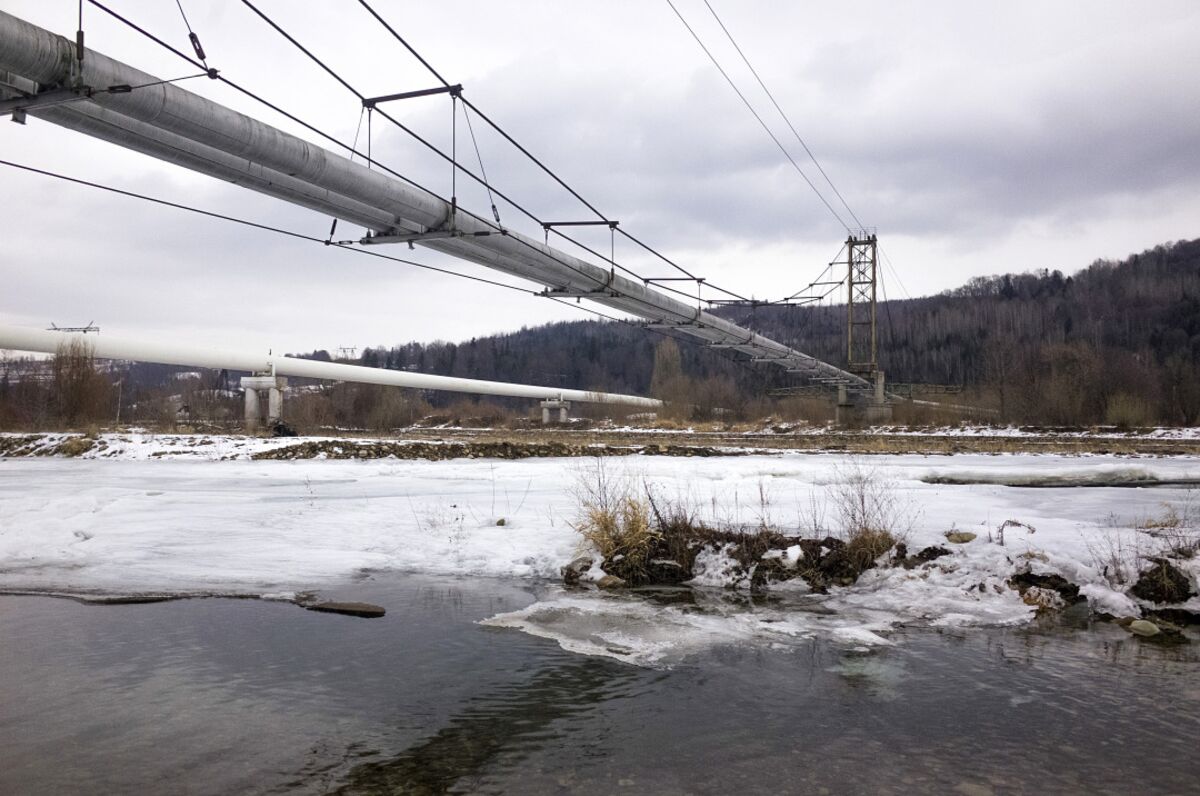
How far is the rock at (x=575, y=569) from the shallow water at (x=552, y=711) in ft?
6.86

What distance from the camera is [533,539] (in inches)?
439

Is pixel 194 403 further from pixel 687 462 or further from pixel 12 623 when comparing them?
pixel 12 623

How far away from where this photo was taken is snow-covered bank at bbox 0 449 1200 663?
7844 millimetres

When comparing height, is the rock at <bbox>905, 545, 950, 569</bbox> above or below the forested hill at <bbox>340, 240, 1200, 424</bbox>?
below

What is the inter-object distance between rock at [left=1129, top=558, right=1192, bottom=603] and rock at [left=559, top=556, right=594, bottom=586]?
6193 millimetres

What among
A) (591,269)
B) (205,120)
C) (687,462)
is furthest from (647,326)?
(205,120)

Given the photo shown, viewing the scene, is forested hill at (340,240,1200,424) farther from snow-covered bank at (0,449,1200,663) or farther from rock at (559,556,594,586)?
rock at (559,556,594,586)

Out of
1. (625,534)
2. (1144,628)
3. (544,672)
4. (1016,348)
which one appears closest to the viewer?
(544,672)

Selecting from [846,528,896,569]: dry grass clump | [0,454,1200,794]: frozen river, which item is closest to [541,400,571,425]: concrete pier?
[0,454,1200,794]: frozen river

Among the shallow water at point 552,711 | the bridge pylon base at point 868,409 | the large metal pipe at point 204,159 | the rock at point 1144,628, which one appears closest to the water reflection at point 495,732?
the shallow water at point 552,711

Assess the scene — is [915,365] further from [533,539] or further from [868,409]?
[533,539]

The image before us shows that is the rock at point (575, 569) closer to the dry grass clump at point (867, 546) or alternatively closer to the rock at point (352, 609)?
the rock at point (352, 609)

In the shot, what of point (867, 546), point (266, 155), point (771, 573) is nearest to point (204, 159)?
point (266, 155)

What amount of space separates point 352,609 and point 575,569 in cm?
292
